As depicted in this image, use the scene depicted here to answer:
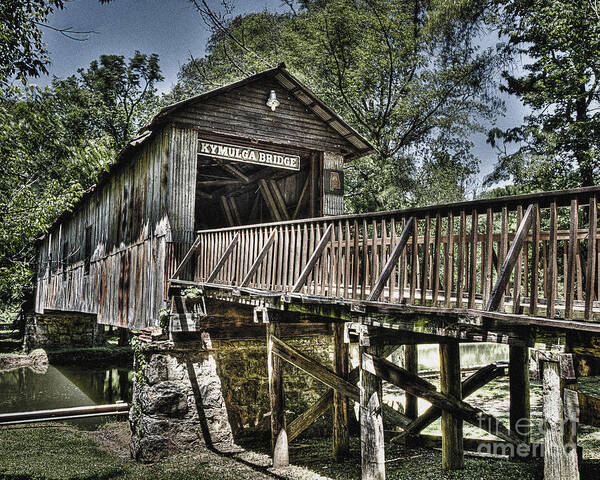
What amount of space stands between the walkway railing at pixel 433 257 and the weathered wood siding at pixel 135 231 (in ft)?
3.14

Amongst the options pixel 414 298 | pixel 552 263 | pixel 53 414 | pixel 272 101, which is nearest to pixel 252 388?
pixel 53 414

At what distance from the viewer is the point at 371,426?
19.8 feet

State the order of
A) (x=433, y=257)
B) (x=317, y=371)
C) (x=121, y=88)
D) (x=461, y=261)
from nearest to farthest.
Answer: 1. (x=461, y=261)
2. (x=433, y=257)
3. (x=317, y=371)
4. (x=121, y=88)

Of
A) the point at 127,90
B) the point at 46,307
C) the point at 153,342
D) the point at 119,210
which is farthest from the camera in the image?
the point at 127,90

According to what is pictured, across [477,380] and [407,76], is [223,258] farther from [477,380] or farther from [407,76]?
[407,76]

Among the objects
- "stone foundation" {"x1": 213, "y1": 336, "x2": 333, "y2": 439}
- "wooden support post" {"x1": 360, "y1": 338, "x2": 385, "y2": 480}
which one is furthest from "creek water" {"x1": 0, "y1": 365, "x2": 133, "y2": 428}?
"wooden support post" {"x1": 360, "y1": 338, "x2": 385, "y2": 480}

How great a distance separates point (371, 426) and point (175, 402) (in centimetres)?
592

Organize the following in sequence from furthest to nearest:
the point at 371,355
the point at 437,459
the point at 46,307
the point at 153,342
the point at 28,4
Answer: the point at 46,307
the point at 153,342
the point at 437,459
the point at 28,4
the point at 371,355

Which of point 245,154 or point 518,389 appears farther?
point 245,154

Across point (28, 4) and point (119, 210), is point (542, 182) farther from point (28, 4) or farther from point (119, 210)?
point (28, 4)

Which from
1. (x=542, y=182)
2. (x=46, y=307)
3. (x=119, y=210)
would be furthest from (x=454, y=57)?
(x=46, y=307)

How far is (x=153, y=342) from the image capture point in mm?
10680

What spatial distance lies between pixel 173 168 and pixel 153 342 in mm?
3838

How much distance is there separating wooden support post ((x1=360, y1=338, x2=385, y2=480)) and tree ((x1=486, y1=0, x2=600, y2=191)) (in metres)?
15.3
